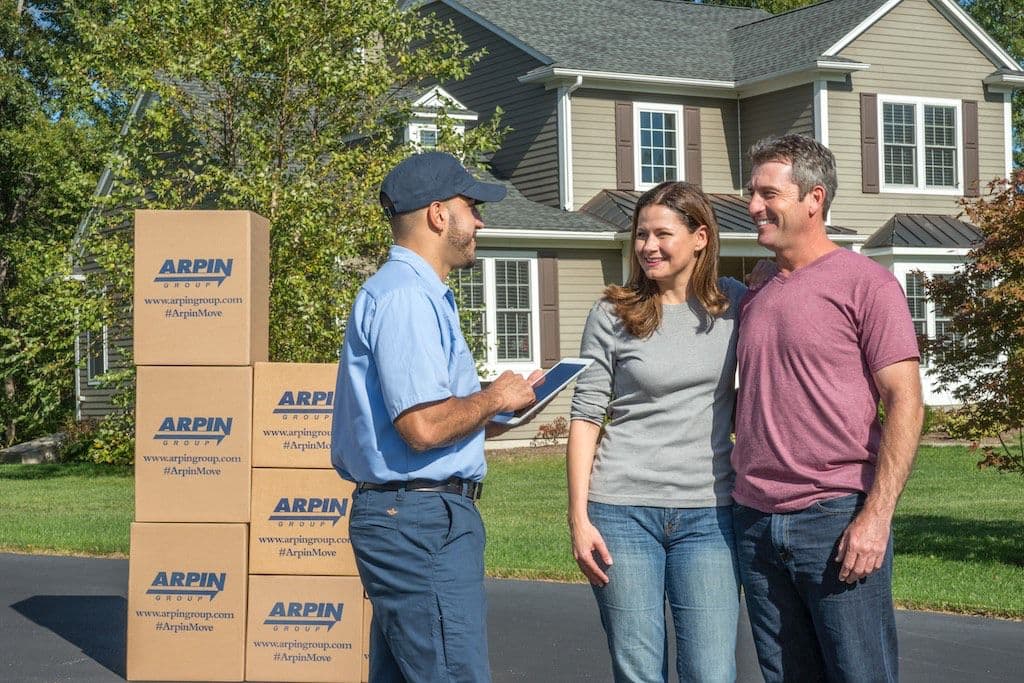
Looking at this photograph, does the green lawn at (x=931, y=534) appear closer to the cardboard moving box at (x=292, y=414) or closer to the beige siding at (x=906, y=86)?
the cardboard moving box at (x=292, y=414)

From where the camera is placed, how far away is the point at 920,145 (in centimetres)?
2553

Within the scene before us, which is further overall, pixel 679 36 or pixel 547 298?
pixel 679 36

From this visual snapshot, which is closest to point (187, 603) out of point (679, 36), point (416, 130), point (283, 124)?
point (283, 124)

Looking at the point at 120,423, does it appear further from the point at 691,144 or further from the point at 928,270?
the point at 928,270

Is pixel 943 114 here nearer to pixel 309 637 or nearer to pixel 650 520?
pixel 309 637

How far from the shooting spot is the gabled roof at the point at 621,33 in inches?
971

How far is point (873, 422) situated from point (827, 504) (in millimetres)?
257

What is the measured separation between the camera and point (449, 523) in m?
3.93

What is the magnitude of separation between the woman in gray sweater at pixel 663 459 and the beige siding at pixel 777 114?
20584 millimetres

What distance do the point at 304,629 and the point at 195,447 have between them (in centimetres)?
106

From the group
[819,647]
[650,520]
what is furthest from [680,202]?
[819,647]

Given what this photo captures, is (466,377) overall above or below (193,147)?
below

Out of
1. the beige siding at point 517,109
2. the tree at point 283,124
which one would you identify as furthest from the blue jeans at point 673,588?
the beige siding at point 517,109

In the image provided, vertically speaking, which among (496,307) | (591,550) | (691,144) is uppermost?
(691,144)
